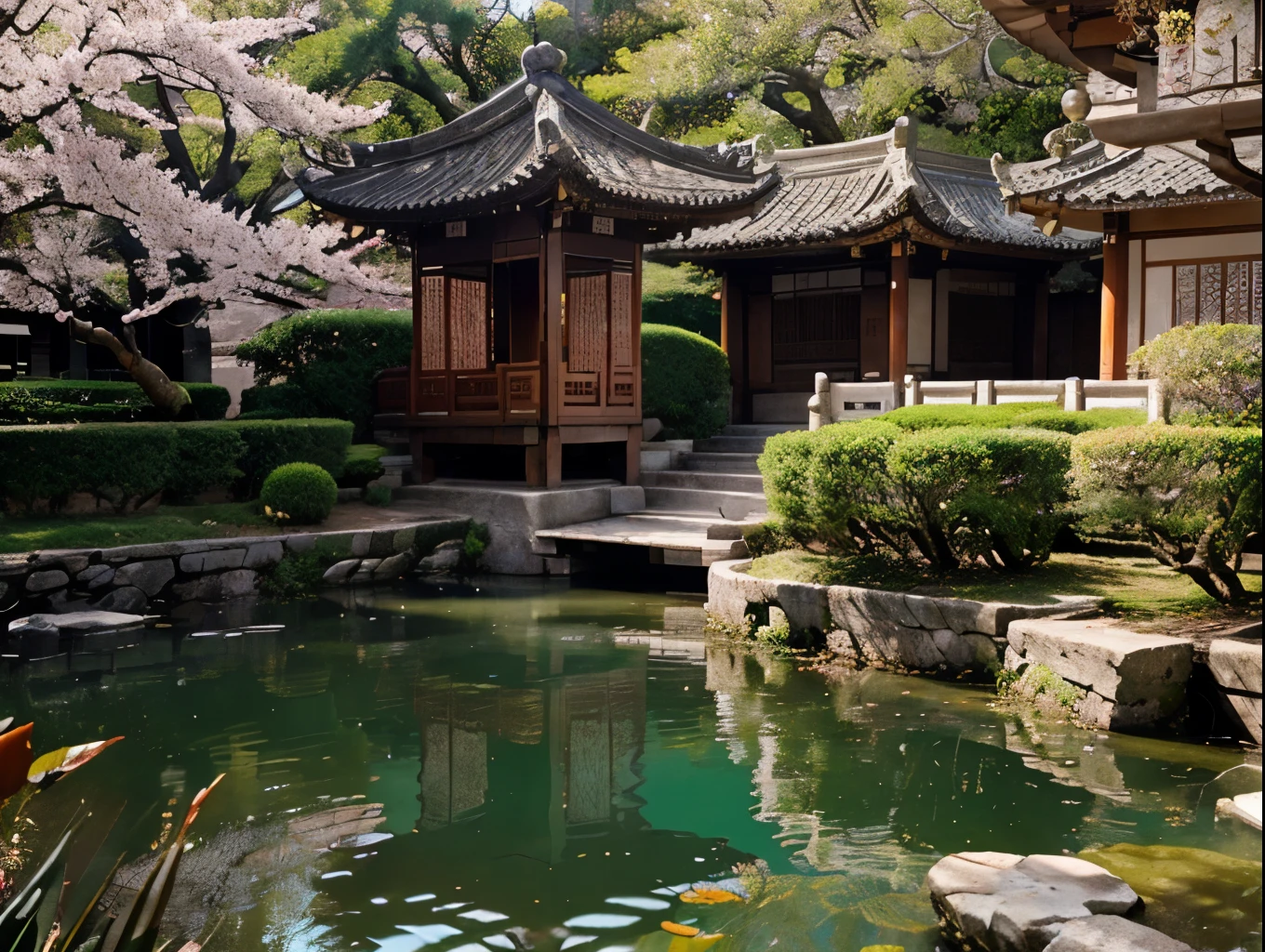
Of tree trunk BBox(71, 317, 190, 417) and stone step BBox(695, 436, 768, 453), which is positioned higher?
tree trunk BBox(71, 317, 190, 417)

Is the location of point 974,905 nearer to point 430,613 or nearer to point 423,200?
point 430,613

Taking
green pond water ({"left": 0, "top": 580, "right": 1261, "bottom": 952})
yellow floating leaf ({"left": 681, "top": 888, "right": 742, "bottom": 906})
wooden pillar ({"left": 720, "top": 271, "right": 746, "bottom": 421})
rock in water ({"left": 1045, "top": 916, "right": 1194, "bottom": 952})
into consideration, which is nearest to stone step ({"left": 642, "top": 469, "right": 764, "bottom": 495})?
wooden pillar ({"left": 720, "top": 271, "right": 746, "bottom": 421})

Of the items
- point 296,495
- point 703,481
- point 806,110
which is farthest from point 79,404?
point 806,110

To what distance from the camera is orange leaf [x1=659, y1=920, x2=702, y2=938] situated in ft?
14.6

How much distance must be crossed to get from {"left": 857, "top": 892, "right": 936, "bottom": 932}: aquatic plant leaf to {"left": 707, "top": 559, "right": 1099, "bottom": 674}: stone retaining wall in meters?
3.73

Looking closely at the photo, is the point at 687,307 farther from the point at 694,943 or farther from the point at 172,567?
the point at 694,943

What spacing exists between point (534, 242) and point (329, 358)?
4018mm

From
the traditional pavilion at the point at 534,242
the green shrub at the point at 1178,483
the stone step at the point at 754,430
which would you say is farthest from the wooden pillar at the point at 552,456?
the green shrub at the point at 1178,483

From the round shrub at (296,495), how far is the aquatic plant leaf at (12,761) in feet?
37.2

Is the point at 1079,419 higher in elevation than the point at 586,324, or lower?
lower

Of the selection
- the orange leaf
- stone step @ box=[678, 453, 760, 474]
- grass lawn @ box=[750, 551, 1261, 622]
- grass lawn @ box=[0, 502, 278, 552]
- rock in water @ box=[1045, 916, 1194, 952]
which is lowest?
the orange leaf

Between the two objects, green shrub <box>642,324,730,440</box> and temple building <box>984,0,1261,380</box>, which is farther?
green shrub <box>642,324,730,440</box>

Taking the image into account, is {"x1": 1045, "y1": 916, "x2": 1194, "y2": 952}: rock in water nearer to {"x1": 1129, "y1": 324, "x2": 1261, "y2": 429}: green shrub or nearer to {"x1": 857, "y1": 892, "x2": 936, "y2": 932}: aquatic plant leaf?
{"x1": 857, "y1": 892, "x2": 936, "y2": 932}: aquatic plant leaf

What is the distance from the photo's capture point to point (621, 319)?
15469 millimetres
